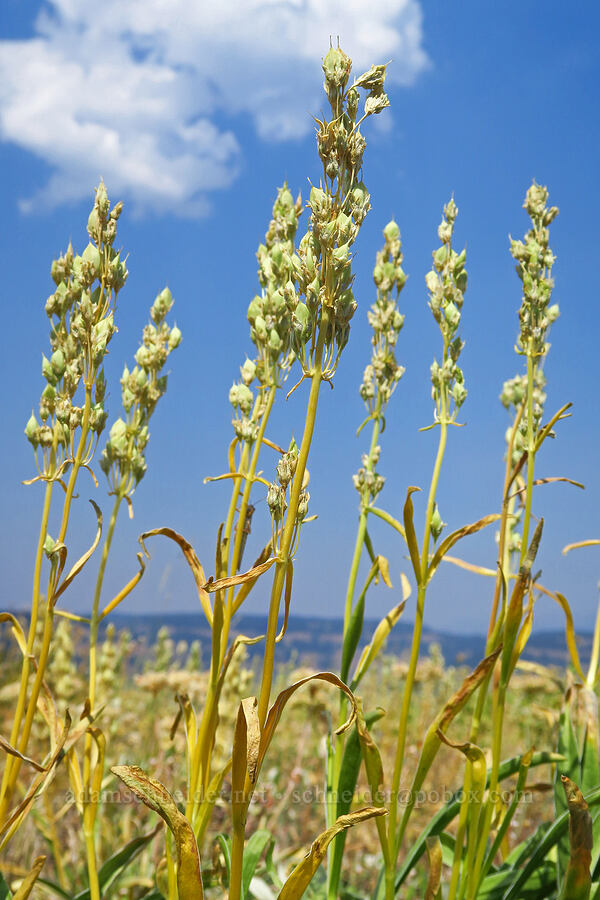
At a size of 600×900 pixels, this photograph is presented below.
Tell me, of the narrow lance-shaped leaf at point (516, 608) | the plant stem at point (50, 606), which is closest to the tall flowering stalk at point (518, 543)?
the narrow lance-shaped leaf at point (516, 608)

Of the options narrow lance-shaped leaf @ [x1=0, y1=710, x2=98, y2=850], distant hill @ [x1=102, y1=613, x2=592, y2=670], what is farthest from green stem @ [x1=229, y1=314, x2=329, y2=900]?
distant hill @ [x1=102, y1=613, x2=592, y2=670]

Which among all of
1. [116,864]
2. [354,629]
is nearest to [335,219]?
[354,629]

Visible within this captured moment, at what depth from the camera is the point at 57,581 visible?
179 cm

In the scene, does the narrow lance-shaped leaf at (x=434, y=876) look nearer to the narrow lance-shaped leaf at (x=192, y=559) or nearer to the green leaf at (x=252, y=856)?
the green leaf at (x=252, y=856)

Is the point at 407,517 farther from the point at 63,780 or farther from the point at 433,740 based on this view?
the point at 63,780

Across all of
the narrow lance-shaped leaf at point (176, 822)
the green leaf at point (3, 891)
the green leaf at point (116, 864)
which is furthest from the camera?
the green leaf at point (116, 864)

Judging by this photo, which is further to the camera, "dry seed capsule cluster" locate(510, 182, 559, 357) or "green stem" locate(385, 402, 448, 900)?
"dry seed capsule cluster" locate(510, 182, 559, 357)

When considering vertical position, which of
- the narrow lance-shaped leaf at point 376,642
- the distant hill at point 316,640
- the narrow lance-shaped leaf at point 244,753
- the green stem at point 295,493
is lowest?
the distant hill at point 316,640

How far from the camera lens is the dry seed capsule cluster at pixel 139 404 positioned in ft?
6.56

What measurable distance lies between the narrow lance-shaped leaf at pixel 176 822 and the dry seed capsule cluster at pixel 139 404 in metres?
0.90

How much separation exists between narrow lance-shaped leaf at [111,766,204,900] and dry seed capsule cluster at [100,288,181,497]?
2.94 ft

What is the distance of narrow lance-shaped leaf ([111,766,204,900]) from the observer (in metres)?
1.26

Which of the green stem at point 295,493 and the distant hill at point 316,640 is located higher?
the green stem at point 295,493

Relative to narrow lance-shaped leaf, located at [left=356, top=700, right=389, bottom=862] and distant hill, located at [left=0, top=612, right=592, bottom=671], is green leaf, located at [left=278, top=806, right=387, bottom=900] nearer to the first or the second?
narrow lance-shaped leaf, located at [left=356, top=700, right=389, bottom=862]
